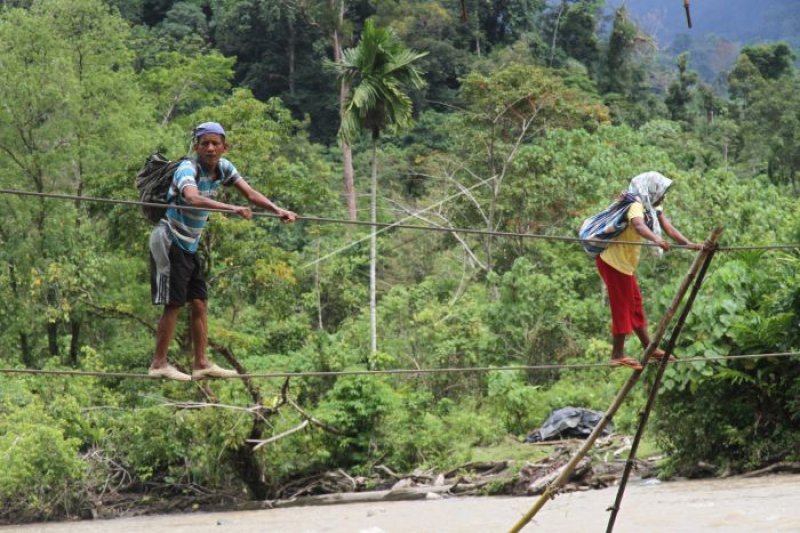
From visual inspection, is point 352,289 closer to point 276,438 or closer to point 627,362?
point 276,438

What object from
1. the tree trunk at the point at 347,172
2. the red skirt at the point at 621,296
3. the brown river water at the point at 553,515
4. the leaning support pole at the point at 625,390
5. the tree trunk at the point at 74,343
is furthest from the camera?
the tree trunk at the point at 347,172

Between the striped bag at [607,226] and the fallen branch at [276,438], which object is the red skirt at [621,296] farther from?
the fallen branch at [276,438]

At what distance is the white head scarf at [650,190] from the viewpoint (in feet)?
15.3

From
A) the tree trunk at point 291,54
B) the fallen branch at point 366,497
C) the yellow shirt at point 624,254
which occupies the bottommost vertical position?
the fallen branch at point 366,497

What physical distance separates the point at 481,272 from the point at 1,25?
894 centimetres

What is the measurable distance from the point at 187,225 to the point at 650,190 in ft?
5.94

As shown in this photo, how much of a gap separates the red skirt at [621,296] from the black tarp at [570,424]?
26.8 ft

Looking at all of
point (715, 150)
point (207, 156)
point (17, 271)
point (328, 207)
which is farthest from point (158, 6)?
point (207, 156)

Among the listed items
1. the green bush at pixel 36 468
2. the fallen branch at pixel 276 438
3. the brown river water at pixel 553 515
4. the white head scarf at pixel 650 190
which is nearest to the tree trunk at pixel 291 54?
the fallen branch at pixel 276 438

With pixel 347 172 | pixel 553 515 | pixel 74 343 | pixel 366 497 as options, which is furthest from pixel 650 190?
pixel 347 172

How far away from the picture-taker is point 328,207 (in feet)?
73.7

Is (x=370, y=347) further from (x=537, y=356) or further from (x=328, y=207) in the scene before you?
(x=328, y=207)

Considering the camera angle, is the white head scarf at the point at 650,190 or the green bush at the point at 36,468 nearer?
the white head scarf at the point at 650,190

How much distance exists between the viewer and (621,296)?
481 centimetres
